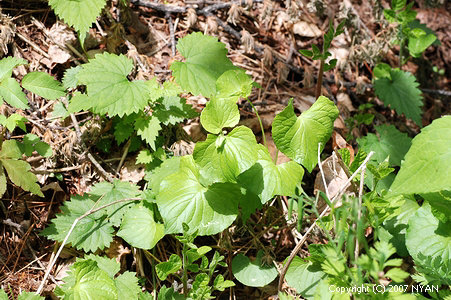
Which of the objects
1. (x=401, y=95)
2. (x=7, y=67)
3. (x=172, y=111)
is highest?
(x=7, y=67)

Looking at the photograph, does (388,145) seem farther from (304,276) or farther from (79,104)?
(79,104)

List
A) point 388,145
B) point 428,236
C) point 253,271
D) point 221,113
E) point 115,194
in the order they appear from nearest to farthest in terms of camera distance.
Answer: point 221,113 < point 428,236 < point 253,271 < point 115,194 < point 388,145

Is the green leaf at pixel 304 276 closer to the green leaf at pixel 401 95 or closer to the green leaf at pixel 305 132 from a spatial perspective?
the green leaf at pixel 305 132

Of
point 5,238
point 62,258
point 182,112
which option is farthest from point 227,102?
point 5,238

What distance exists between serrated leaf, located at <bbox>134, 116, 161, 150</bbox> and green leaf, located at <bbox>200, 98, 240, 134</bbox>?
530 millimetres

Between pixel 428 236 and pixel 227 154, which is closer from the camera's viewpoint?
pixel 227 154

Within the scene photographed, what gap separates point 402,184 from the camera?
5.95ft

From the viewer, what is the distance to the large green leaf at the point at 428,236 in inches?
79.4

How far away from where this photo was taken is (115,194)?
90.3 inches

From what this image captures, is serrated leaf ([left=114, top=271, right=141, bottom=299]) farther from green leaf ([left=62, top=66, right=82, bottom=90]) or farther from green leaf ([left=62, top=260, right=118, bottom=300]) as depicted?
green leaf ([left=62, top=66, right=82, bottom=90])

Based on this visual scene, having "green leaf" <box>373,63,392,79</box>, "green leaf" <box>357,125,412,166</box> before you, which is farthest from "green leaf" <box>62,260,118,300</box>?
"green leaf" <box>373,63,392,79</box>

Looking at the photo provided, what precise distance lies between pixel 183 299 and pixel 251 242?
53 centimetres

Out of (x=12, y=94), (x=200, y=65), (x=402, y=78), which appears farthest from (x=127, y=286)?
(x=402, y=78)

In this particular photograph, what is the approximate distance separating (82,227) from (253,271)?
0.94m
